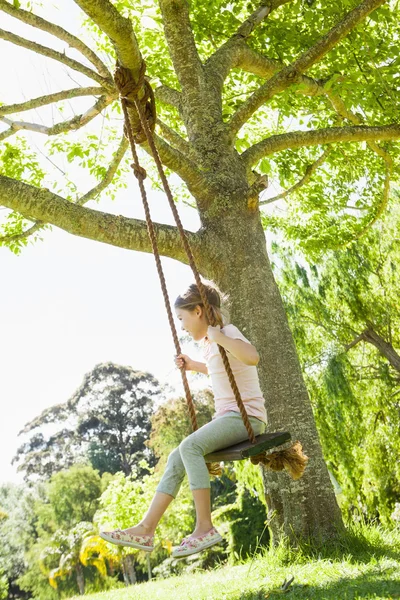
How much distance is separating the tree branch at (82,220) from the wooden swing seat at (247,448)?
2271 mm

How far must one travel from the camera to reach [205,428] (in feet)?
10.2

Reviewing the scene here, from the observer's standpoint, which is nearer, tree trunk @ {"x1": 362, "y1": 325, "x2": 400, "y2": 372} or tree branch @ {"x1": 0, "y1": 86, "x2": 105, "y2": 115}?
tree branch @ {"x1": 0, "y1": 86, "x2": 105, "y2": 115}

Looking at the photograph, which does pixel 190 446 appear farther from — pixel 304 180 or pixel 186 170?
pixel 304 180

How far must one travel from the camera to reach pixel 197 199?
18.0ft

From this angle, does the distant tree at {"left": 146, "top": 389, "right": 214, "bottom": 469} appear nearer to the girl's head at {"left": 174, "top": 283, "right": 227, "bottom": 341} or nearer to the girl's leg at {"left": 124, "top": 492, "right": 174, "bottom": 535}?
the girl's head at {"left": 174, "top": 283, "right": 227, "bottom": 341}

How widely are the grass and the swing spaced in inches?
24.6

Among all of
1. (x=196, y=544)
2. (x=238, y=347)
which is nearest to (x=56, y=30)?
(x=238, y=347)

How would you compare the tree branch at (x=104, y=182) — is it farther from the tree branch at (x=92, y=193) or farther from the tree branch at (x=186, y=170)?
the tree branch at (x=186, y=170)

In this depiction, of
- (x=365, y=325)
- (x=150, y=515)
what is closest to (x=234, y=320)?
(x=150, y=515)

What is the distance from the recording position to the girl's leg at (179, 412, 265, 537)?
302 centimetres

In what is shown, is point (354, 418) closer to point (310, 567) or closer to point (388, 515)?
point (388, 515)

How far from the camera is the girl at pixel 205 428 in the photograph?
2.99m

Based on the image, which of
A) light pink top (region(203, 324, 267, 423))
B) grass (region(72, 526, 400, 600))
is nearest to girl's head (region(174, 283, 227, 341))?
light pink top (region(203, 324, 267, 423))

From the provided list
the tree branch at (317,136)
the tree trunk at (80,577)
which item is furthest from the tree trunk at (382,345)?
the tree trunk at (80,577)
